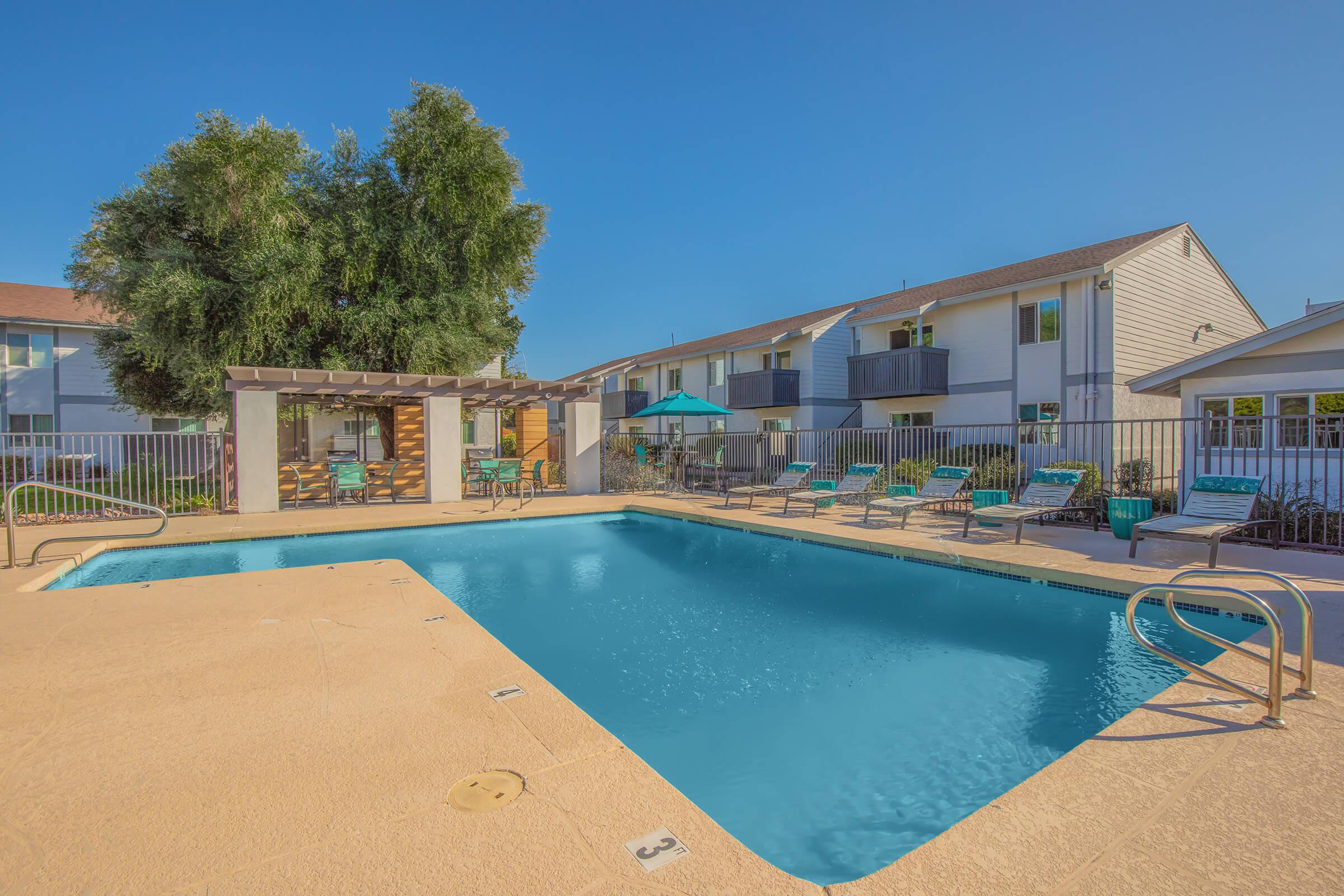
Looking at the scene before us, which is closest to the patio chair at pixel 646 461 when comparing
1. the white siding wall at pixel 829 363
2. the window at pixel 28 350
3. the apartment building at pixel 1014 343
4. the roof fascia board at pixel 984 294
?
the apartment building at pixel 1014 343

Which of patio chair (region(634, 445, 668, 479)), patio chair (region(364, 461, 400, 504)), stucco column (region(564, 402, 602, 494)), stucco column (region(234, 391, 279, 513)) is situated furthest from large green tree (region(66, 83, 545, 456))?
patio chair (region(634, 445, 668, 479))

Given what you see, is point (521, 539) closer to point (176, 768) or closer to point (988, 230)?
point (176, 768)

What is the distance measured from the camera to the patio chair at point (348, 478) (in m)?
12.3

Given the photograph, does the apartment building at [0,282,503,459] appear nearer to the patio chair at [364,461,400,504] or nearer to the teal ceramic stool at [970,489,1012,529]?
the patio chair at [364,461,400,504]

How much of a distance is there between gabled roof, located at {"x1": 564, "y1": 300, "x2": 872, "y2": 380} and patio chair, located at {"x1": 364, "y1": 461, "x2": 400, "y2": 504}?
11.5m

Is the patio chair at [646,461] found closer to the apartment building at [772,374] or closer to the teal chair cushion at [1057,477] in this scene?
the apartment building at [772,374]

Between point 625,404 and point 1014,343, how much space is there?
1829 centimetres

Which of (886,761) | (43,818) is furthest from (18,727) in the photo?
(886,761)

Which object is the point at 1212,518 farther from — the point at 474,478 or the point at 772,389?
the point at 772,389

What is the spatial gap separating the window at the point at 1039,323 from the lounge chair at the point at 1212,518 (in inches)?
376

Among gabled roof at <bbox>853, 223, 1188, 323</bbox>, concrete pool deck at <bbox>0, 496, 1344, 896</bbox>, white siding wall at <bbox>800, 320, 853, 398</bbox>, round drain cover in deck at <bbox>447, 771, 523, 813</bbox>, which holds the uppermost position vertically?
gabled roof at <bbox>853, 223, 1188, 323</bbox>

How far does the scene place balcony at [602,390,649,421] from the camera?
30.8 meters

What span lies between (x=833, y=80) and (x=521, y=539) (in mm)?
12745

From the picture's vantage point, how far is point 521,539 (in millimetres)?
10102
